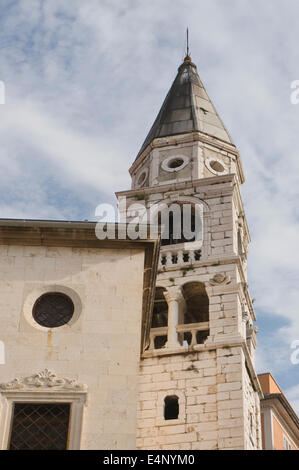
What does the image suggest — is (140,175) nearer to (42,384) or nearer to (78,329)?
(78,329)

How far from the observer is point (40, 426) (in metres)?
19.0

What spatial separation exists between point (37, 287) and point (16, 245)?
1266 millimetres

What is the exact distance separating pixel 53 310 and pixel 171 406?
8.46m

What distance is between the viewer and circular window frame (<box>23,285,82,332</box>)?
20.0 meters

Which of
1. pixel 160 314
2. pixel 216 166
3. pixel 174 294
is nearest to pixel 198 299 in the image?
pixel 160 314

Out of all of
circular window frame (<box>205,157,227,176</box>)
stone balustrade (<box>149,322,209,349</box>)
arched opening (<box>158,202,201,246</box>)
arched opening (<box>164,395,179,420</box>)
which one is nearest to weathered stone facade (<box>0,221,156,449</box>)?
arched opening (<box>164,395,179,420</box>)

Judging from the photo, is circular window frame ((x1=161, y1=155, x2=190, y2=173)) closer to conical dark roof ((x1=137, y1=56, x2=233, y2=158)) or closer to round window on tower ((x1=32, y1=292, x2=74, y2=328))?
conical dark roof ((x1=137, y1=56, x2=233, y2=158))

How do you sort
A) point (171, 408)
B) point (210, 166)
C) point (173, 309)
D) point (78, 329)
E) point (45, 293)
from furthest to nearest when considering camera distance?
1. point (210, 166)
2. point (173, 309)
3. point (171, 408)
4. point (45, 293)
5. point (78, 329)

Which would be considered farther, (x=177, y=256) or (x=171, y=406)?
(x=177, y=256)

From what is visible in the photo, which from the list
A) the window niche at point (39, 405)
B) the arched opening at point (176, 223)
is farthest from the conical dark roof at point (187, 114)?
the window niche at point (39, 405)

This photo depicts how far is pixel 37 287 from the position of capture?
20.7 m

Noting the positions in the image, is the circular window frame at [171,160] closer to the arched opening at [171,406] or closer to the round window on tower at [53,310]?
the arched opening at [171,406]

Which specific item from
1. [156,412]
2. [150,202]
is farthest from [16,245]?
[150,202]

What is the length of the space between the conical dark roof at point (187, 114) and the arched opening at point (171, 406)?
11.2m
